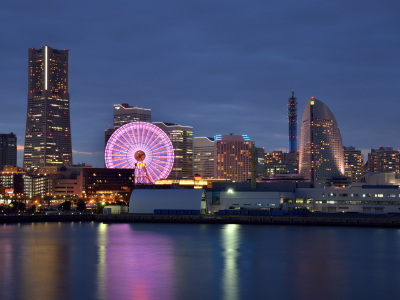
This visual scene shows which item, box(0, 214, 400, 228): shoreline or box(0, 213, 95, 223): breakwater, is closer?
box(0, 214, 400, 228): shoreline

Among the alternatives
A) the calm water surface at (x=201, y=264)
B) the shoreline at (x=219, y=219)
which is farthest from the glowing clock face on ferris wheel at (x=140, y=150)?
the calm water surface at (x=201, y=264)

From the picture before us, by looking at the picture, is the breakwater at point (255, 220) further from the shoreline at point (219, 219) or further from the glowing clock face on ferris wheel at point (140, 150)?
the glowing clock face on ferris wheel at point (140, 150)

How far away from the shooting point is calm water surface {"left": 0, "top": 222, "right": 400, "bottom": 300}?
3850 centimetres

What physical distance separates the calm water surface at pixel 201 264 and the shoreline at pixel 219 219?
8082 millimetres

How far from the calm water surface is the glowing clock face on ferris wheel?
5314cm

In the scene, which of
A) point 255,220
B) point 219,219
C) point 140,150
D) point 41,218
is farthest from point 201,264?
point 140,150

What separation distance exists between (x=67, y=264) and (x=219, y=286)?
58.2 feet

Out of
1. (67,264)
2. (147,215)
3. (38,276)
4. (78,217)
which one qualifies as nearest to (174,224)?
(147,215)

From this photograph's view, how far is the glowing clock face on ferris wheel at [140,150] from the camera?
5222 inches

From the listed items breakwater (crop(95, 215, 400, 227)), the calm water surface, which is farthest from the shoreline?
the calm water surface

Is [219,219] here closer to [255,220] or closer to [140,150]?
[255,220]

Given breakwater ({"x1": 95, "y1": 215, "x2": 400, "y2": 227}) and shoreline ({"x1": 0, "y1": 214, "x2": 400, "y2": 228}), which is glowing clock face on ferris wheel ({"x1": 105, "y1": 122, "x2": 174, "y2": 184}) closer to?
shoreline ({"x1": 0, "y1": 214, "x2": 400, "y2": 228})

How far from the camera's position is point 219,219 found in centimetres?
9562

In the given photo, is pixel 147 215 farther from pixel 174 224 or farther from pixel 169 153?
pixel 169 153
